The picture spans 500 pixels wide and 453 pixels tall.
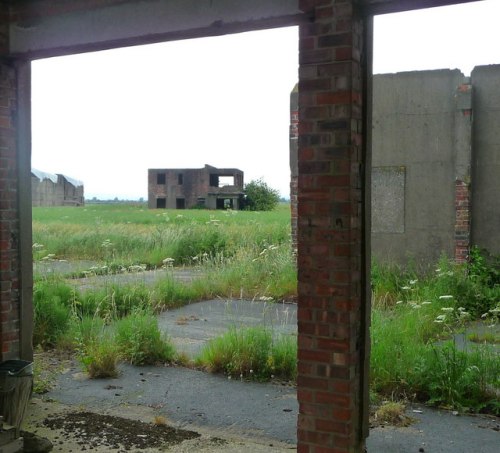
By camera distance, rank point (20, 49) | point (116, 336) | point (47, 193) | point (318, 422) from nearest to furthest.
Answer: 1. point (318, 422)
2. point (20, 49)
3. point (116, 336)
4. point (47, 193)

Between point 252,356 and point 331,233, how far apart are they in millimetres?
3132

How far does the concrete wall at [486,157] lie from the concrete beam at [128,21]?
324 inches

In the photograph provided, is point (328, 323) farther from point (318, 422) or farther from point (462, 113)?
point (462, 113)

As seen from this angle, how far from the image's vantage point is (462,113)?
35.4 feet

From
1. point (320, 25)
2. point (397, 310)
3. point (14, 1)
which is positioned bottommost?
point (397, 310)

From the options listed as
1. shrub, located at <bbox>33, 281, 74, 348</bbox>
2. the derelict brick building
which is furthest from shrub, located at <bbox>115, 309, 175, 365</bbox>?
the derelict brick building

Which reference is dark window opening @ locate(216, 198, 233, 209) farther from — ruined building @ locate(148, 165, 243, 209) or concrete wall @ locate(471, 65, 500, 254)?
concrete wall @ locate(471, 65, 500, 254)

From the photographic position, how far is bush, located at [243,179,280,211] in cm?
4841

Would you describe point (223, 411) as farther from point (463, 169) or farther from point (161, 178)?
point (161, 178)

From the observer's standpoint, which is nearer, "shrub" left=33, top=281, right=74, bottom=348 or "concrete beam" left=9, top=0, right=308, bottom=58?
"concrete beam" left=9, top=0, right=308, bottom=58

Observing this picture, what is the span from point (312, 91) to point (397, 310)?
16.4ft

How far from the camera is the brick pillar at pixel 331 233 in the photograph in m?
3.49

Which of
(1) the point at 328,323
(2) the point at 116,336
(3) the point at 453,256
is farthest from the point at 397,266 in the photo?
(1) the point at 328,323

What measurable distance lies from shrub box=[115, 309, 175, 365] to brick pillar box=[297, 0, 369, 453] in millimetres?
3503
